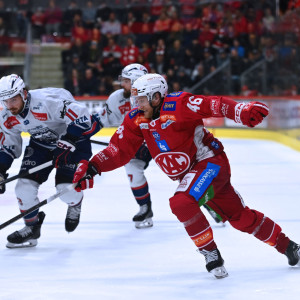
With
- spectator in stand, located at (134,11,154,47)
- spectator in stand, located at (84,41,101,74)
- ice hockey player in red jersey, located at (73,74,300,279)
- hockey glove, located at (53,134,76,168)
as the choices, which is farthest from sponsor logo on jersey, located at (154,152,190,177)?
spectator in stand, located at (134,11,154,47)

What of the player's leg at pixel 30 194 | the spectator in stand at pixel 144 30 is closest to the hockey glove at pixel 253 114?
the player's leg at pixel 30 194

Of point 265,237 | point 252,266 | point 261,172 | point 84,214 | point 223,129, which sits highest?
point 265,237

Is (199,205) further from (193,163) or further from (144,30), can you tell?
(144,30)

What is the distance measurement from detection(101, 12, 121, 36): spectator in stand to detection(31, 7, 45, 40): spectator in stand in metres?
1.31

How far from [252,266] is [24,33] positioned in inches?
442

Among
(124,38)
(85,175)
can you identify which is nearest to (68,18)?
(124,38)

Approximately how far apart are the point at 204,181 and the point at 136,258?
797mm

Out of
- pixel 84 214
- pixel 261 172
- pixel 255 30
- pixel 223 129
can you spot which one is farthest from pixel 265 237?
pixel 255 30

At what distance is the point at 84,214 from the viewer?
5156 millimetres

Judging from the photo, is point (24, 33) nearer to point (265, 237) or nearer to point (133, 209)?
point (133, 209)

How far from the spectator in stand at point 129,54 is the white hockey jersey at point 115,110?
26.4 feet

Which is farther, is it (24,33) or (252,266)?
(24,33)

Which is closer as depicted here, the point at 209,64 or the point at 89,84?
the point at 209,64

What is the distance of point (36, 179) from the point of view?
411cm
